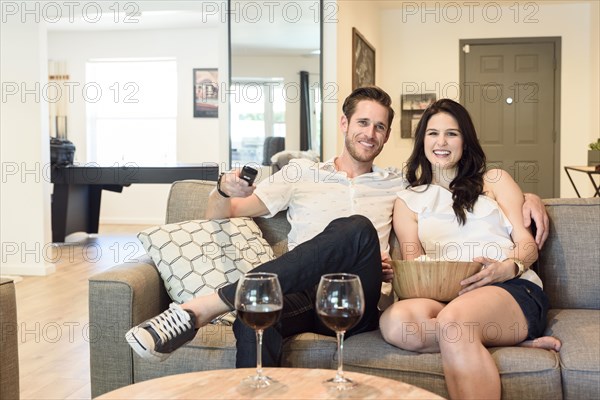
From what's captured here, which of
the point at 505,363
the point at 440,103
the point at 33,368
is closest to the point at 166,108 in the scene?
the point at 33,368

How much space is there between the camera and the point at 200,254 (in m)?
2.39

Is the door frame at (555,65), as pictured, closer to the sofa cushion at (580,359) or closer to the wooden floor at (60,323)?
the wooden floor at (60,323)

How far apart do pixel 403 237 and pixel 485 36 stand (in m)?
5.32

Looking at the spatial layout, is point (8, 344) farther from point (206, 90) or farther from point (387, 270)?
point (206, 90)

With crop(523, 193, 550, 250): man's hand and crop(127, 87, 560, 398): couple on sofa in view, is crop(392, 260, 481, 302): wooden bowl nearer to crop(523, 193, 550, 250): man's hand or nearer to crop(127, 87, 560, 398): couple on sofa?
crop(127, 87, 560, 398): couple on sofa

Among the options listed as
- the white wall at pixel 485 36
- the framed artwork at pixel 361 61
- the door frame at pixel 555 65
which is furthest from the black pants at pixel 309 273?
the door frame at pixel 555 65

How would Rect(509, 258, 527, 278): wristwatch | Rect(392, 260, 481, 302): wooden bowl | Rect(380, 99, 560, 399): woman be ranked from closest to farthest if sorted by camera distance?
Rect(380, 99, 560, 399): woman → Rect(392, 260, 481, 302): wooden bowl → Rect(509, 258, 527, 278): wristwatch

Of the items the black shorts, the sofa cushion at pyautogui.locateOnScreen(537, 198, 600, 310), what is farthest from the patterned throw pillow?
the sofa cushion at pyautogui.locateOnScreen(537, 198, 600, 310)

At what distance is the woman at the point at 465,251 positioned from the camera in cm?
191

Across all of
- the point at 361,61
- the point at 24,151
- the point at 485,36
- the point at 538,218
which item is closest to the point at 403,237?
the point at 538,218

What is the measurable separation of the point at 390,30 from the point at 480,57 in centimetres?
95

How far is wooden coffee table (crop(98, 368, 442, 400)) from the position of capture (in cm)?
142

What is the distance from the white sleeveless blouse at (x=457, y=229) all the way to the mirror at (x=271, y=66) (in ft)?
8.46

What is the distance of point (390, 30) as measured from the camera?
7348 millimetres
